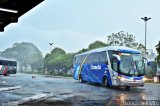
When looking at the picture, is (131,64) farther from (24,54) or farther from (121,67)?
(24,54)

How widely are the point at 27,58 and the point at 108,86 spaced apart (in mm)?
132999

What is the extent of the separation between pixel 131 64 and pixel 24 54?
143430mm

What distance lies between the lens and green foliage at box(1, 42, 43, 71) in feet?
492

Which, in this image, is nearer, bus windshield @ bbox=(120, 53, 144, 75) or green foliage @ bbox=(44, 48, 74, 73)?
bus windshield @ bbox=(120, 53, 144, 75)

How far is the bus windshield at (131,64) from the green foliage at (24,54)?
4641 inches

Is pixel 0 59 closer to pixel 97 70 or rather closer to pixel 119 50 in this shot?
pixel 97 70

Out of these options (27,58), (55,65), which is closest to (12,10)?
(55,65)

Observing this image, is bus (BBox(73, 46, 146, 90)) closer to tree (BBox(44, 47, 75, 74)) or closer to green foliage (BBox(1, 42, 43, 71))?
tree (BBox(44, 47, 75, 74))

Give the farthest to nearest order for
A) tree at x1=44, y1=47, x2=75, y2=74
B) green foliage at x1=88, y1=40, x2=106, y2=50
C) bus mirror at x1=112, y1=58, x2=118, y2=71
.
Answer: tree at x1=44, y1=47, x2=75, y2=74 → green foliage at x1=88, y1=40, x2=106, y2=50 → bus mirror at x1=112, y1=58, x2=118, y2=71

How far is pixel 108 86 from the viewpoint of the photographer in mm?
26094

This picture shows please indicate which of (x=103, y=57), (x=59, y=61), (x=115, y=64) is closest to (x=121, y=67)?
(x=115, y=64)

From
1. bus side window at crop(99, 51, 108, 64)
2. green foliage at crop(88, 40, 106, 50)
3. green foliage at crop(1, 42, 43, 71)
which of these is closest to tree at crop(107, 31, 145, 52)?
green foliage at crop(88, 40, 106, 50)

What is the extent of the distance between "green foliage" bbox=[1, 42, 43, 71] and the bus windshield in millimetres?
117884

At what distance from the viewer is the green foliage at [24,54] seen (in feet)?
492
